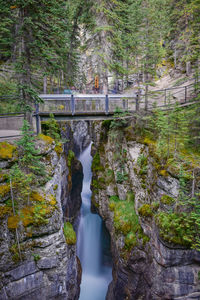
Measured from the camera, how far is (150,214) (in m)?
9.33

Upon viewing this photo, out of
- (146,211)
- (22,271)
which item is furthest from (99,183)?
(22,271)

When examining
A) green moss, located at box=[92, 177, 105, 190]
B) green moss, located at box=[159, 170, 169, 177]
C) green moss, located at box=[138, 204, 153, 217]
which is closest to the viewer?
green moss, located at box=[159, 170, 169, 177]

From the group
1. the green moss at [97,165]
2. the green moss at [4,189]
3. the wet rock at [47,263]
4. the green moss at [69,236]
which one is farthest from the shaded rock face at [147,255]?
the green moss at [4,189]

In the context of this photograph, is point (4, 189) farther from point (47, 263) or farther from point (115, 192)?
point (115, 192)

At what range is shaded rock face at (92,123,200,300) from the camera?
7.69 meters

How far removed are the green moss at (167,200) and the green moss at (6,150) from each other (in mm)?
7403

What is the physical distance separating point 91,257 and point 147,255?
6931mm

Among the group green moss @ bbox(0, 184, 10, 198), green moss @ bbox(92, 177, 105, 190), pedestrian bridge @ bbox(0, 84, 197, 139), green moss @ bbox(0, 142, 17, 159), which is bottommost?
green moss @ bbox(92, 177, 105, 190)

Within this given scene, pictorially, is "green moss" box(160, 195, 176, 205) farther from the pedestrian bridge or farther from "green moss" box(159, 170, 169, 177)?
the pedestrian bridge

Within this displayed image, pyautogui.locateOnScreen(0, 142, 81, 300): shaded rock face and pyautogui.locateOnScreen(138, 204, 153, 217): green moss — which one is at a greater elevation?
pyautogui.locateOnScreen(138, 204, 153, 217): green moss

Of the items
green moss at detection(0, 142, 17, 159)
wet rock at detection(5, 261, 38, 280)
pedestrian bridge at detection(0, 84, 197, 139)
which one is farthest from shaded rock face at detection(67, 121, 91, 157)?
wet rock at detection(5, 261, 38, 280)

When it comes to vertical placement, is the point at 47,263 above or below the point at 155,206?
below

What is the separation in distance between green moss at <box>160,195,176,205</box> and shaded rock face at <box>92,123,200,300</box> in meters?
0.18

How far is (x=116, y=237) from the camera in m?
11.1
